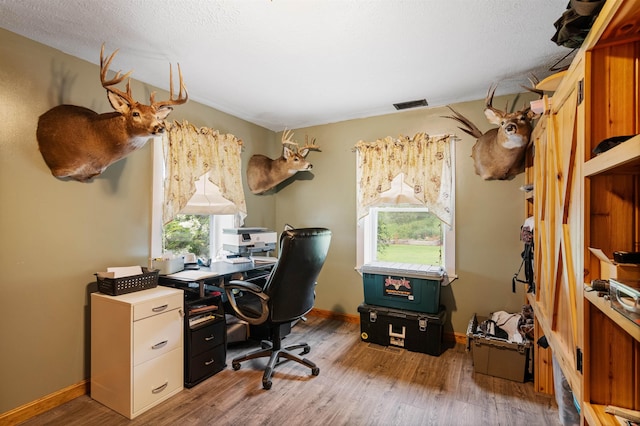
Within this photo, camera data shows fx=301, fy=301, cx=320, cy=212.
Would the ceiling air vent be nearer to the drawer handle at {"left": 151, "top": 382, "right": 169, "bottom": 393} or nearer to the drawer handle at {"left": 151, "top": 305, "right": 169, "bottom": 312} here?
the drawer handle at {"left": 151, "top": 305, "right": 169, "bottom": 312}

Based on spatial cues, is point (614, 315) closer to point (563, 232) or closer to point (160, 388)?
point (563, 232)

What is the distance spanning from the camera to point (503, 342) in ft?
8.07

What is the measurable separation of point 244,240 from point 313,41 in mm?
1960

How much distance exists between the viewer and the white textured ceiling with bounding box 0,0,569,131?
175 cm

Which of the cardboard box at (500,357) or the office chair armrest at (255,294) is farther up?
the office chair armrest at (255,294)

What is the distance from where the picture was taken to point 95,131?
219 centimetres

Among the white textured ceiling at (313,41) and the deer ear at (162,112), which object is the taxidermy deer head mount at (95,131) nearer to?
the deer ear at (162,112)

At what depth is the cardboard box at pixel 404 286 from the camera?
2.99 meters

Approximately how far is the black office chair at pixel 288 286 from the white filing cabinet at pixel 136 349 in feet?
1.54

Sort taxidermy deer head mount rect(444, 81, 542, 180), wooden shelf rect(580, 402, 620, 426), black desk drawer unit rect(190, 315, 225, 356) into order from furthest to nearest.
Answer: taxidermy deer head mount rect(444, 81, 542, 180), black desk drawer unit rect(190, 315, 225, 356), wooden shelf rect(580, 402, 620, 426)

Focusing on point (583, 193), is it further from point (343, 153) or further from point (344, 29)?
point (343, 153)

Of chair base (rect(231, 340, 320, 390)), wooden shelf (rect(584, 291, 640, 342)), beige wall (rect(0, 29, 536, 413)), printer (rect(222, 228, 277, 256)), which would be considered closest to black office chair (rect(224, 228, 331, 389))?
chair base (rect(231, 340, 320, 390))

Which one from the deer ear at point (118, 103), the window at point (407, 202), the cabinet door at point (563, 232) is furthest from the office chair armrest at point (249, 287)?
the cabinet door at point (563, 232)

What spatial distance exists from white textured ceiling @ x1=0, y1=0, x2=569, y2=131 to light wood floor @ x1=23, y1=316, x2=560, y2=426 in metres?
2.53
